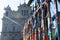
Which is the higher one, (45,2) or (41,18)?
(45,2)

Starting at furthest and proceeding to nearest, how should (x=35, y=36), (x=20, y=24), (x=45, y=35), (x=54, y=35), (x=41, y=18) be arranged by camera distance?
(x=20, y=24) → (x=35, y=36) → (x=41, y=18) → (x=45, y=35) → (x=54, y=35)

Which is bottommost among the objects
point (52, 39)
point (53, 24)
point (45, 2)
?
Result: point (52, 39)

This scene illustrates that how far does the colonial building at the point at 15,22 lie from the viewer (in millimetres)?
51844

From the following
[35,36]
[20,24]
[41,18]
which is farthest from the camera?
[20,24]

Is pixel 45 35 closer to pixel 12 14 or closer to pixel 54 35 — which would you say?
pixel 54 35

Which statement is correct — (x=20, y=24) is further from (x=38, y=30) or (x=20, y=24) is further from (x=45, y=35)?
(x=45, y=35)

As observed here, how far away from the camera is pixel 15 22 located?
53.0m

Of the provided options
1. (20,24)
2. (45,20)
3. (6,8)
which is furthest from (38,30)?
(6,8)

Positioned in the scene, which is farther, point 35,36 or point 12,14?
point 12,14

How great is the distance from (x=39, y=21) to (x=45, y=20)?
2.88m

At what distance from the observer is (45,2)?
23.8m

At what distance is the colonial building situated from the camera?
51844 millimetres

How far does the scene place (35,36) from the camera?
2866 cm

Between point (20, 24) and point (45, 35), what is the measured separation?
2955 centimetres
